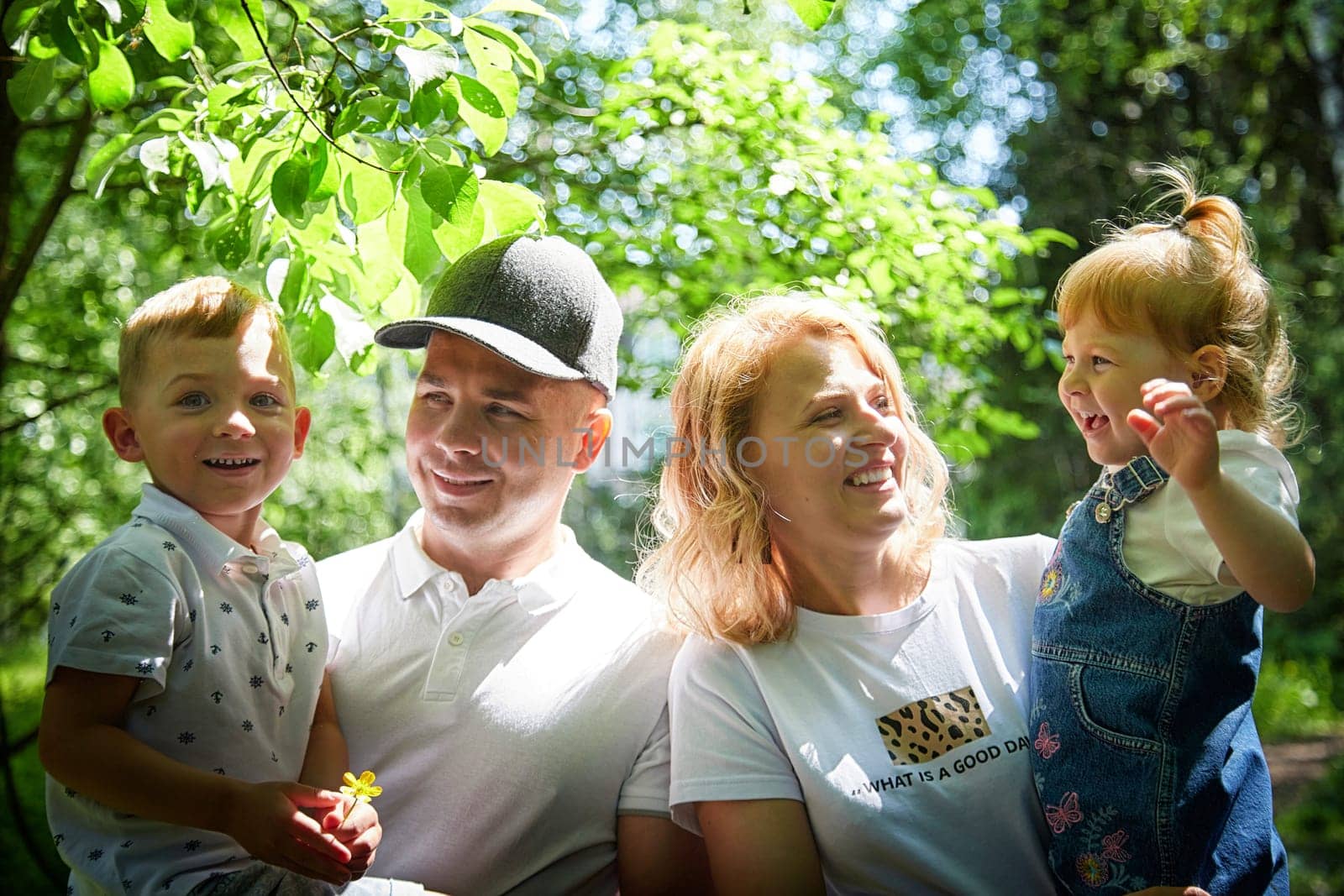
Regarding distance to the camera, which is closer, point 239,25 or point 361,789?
point 361,789

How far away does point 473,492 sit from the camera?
6.53ft

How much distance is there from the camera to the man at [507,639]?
1.88 metres

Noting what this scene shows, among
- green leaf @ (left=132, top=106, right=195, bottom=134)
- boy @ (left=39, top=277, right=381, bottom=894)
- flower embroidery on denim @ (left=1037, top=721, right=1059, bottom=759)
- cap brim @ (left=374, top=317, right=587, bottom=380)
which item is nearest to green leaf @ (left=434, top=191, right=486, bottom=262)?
cap brim @ (left=374, top=317, right=587, bottom=380)

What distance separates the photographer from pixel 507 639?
1997mm

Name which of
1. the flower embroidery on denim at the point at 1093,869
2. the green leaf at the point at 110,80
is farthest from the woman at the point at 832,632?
the green leaf at the point at 110,80

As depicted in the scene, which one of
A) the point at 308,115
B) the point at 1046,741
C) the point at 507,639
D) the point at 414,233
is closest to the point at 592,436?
the point at 507,639

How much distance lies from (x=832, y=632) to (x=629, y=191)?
1.71 metres

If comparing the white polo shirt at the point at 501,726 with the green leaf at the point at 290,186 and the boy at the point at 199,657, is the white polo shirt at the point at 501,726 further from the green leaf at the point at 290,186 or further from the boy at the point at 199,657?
the green leaf at the point at 290,186

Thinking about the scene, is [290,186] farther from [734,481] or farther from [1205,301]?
[1205,301]

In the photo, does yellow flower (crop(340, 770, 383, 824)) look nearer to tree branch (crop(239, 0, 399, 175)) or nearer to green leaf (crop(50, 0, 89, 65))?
tree branch (crop(239, 0, 399, 175))

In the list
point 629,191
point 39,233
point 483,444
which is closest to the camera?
point 483,444

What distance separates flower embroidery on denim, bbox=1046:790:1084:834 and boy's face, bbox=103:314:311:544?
1.39 metres

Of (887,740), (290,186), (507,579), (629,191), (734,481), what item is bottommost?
(887,740)

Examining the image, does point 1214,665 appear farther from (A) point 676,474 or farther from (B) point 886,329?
(B) point 886,329
